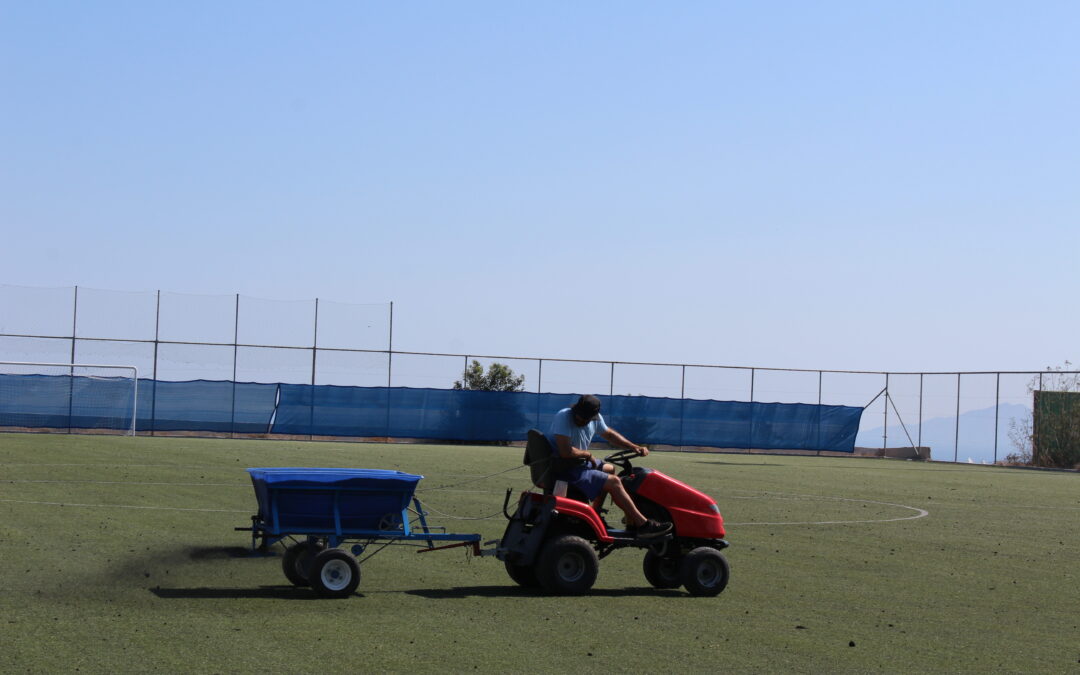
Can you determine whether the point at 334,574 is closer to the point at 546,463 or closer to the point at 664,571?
the point at 546,463

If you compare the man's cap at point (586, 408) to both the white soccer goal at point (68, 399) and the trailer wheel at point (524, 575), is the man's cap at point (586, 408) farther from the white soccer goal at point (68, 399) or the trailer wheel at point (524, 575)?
the white soccer goal at point (68, 399)

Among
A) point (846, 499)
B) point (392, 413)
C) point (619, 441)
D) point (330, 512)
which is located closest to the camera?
point (330, 512)

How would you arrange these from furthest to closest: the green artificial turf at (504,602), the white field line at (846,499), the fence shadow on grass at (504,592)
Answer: the white field line at (846,499)
the fence shadow on grass at (504,592)
the green artificial turf at (504,602)

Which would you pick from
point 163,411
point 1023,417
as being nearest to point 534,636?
point 163,411

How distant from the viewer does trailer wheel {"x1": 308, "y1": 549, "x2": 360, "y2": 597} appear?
9.32 metres

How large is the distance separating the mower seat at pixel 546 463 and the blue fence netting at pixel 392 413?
1179 inches

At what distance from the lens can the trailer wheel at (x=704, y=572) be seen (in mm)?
10211

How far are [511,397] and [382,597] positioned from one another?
33641mm

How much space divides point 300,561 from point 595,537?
7.52 feet

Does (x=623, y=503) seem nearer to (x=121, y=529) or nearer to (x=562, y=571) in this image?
(x=562, y=571)

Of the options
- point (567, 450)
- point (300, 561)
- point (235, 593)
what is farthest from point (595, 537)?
point (235, 593)

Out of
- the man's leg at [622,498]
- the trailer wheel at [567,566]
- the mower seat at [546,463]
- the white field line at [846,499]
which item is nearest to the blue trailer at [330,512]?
the trailer wheel at [567,566]

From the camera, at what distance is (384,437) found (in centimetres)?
4216

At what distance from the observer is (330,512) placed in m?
9.84
